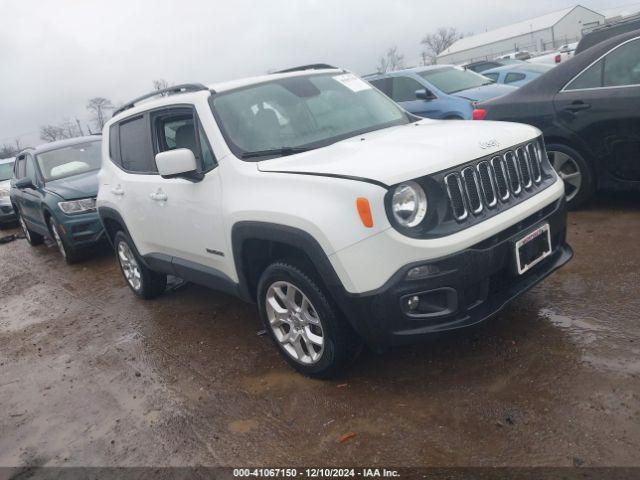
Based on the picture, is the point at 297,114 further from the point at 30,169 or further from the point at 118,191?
the point at 30,169

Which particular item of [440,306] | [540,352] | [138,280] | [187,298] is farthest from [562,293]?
[138,280]

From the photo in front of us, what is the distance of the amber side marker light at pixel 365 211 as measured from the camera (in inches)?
104

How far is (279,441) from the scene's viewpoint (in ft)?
9.46

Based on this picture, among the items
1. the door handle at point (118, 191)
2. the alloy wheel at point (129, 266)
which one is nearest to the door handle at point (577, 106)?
the door handle at point (118, 191)

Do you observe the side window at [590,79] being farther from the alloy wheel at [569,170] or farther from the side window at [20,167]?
the side window at [20,167]

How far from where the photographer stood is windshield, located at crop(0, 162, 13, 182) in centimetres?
1440

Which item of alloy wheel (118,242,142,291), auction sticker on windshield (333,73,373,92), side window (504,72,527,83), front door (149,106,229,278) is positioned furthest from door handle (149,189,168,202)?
side window (504,72,527,83)

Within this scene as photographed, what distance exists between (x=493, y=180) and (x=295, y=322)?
4.62 feet

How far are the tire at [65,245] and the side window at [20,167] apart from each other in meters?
1.87

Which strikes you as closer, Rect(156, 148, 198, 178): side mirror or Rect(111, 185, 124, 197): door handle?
Rect(156, 148, 198, 178): side mirror

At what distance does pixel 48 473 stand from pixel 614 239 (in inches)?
179

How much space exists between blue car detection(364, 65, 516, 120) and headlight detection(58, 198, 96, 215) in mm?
5286

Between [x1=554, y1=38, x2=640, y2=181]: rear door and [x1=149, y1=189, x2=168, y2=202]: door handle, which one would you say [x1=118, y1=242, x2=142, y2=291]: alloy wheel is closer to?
[x1=149, y1=189, x2=168, y2=202]: door handle

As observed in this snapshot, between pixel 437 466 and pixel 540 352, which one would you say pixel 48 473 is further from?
pixel 540 352
